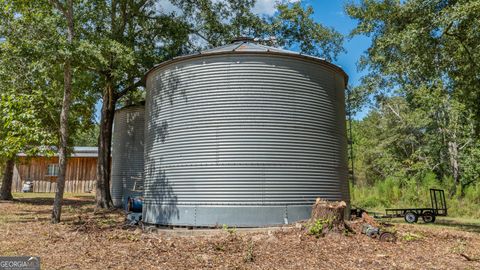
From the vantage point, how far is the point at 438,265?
7.60 meters

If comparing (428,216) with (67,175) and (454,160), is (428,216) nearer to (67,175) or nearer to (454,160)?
(454,160)

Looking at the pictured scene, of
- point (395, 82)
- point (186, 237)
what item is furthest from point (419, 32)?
point (186, 237)

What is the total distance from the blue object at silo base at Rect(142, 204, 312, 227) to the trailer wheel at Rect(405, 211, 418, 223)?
8973 millimetres

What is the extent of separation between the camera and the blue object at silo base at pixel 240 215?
35.5ft

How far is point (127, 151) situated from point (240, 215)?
36.7 feet

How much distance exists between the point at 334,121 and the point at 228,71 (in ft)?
13.0

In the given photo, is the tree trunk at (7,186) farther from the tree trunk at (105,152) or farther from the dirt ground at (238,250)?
the dirt ground at (238,250)

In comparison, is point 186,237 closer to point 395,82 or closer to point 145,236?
point 145,236

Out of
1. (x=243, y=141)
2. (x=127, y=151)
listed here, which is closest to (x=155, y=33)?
(x=127, y=151)

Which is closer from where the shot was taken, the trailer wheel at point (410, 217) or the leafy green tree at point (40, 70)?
the leafy green tree at point (40, 70)

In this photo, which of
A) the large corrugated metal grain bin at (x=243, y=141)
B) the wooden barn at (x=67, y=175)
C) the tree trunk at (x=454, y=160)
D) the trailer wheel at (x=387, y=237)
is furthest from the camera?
the wooden barn at (x=67, y=175)

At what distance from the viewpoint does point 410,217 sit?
18078 mm

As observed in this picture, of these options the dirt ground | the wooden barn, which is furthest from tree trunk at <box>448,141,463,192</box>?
the wooden barn

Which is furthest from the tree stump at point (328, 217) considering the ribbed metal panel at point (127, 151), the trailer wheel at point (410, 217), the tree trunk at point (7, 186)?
the tree trunk at point (7, 186)
